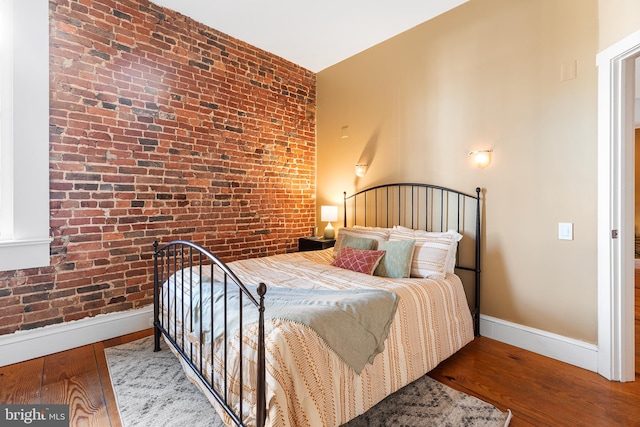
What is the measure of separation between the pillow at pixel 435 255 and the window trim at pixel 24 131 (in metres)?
2.99

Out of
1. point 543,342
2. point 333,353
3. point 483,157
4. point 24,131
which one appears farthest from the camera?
point 483,157

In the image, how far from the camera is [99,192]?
9.10 ft

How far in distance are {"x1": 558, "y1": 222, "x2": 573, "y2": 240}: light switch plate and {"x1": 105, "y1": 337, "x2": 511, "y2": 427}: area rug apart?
1.39m

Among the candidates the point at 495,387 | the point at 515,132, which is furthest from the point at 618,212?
the point at 495,387

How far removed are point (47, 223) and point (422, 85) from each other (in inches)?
140

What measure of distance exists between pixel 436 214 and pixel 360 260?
3.31 ft

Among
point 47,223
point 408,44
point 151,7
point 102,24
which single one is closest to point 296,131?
point 408,44

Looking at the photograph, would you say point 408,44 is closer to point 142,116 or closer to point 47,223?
point 142,116

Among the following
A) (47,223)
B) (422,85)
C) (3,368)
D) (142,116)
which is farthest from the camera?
(422,85)

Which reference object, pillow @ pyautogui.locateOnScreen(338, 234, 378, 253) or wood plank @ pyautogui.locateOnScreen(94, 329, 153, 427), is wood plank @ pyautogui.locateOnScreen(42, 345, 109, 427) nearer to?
wood plank @ pyautogui.locateOnScreen(94, 329, 153, 427)

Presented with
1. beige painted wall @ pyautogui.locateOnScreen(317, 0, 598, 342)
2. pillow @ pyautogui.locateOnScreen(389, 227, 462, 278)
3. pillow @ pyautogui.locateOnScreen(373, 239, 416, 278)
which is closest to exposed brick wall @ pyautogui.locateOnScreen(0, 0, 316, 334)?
beige painted wall @ pyautogui.locateOnScreen(317, 0, 598, 342)

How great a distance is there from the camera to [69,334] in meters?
2.63

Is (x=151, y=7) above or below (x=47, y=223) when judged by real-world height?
above

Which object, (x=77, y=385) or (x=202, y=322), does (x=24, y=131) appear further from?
(x=202, y=322)
